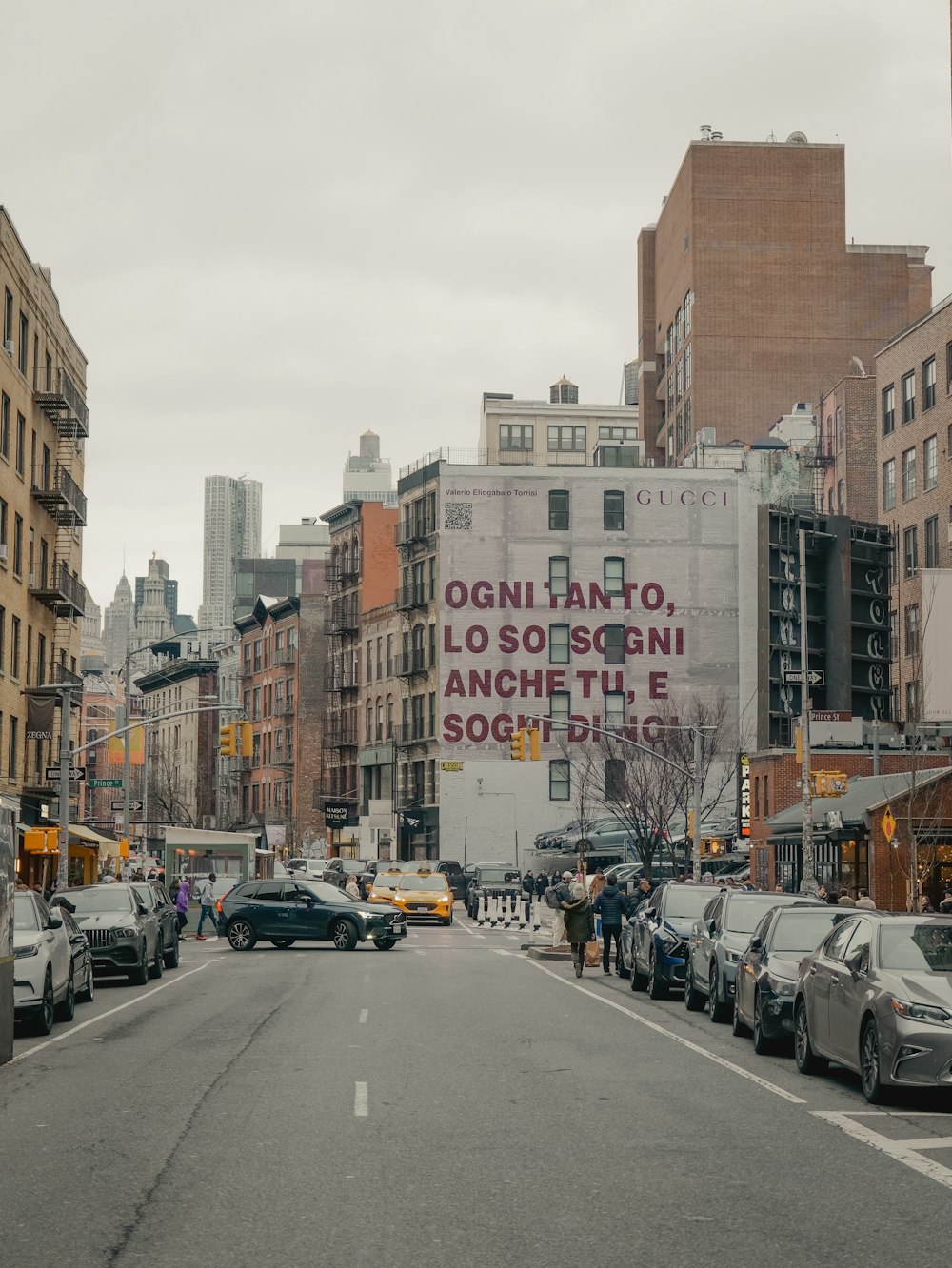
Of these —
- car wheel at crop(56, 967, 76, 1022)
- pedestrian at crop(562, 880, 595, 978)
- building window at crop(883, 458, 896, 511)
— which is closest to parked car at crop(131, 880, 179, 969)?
pedestrian at crop(562, 880, 595, 978)

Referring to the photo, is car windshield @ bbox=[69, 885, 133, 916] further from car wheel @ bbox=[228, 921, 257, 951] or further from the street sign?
the street sign

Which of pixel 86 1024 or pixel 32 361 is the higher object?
pixel 32 361

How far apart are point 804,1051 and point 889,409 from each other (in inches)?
2088

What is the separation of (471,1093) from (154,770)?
11299 centimetres

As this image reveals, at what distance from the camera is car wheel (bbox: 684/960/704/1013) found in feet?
78.0

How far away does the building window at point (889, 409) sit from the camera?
216 ft

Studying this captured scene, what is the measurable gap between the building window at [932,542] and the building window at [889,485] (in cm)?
418

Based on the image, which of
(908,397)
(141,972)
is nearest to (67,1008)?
(141,972)

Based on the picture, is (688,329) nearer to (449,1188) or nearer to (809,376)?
(809,376)

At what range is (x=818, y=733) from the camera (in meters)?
60.7

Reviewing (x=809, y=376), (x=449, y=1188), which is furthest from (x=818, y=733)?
(x=449, y=1188)

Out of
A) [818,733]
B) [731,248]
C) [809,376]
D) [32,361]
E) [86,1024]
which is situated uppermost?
[731,248]

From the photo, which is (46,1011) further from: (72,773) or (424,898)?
(424,898)

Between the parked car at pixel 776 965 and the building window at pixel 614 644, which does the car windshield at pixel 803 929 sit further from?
the building window at pixel 614 644
